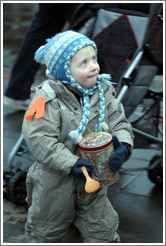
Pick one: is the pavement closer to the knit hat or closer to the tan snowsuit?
the tan snowsuit

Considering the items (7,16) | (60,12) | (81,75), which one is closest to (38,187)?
(81,75)

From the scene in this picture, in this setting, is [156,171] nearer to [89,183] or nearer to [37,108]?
[89,183]

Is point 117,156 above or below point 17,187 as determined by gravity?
above

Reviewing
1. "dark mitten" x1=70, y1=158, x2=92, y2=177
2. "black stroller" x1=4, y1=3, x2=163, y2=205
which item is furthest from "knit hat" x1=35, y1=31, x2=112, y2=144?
"black stroller" x1=4, y1=3, x2=163, y2=205

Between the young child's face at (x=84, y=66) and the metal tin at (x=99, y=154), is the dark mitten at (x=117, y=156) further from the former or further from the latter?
the young child's face at (x=84, y=66)

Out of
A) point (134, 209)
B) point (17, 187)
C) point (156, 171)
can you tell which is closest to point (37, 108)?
point (17, 187)

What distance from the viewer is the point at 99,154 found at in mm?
2451

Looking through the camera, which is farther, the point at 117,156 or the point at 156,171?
the point at 156,171

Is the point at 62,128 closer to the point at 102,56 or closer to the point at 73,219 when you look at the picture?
the point at 73,219

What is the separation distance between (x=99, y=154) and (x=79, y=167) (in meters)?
0.14

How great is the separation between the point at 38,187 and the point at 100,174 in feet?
1.37

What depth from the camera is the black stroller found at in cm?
362

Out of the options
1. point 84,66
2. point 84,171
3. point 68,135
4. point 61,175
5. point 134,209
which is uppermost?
point 84,66

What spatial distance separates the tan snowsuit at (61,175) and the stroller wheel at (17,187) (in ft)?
2.92
